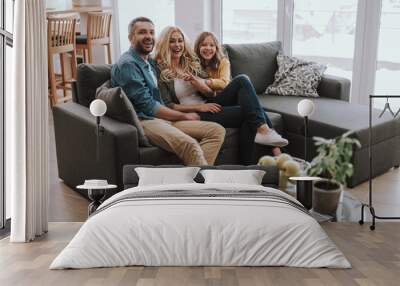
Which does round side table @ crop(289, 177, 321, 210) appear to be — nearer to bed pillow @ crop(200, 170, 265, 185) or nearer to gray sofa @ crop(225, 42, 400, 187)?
bed pillow @ crop(200, 170, 265, 185)

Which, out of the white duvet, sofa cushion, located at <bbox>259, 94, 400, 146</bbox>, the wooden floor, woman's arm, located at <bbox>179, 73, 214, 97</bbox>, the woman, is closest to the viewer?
the wooden floor

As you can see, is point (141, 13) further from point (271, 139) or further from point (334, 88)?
point (271, 139)

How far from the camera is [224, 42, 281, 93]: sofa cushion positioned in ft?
20.7

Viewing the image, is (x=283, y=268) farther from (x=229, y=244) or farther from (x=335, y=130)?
(x=335, y=130)

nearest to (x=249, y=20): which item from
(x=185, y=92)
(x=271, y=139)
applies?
(x=185, y=92)

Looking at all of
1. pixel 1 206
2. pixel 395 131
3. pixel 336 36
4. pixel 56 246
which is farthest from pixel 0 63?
pixel 336 36

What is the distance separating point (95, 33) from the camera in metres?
7.95

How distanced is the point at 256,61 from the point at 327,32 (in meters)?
1.64

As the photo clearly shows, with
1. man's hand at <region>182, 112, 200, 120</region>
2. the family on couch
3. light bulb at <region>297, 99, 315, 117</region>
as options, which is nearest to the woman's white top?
the family on couch

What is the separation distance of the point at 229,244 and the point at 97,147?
1.84 m

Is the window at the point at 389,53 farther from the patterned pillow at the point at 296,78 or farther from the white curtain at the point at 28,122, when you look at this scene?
the white curtain at the point at 28,122

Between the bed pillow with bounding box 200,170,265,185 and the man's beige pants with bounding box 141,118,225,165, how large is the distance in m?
0.70

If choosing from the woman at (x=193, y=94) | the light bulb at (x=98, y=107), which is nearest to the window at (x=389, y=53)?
the woman at (x=193, y=94)

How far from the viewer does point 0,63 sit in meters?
4.26
